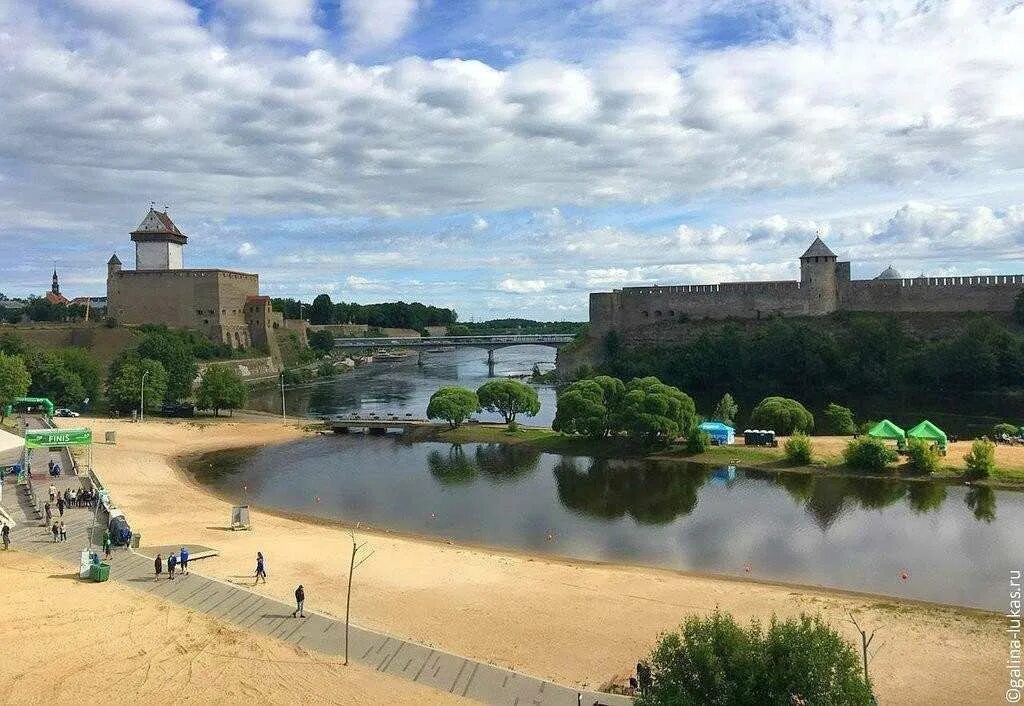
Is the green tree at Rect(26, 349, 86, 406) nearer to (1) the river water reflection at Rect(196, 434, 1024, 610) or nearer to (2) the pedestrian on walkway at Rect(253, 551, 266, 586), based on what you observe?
(1) the river water reflection at Rect(196, 434, 1024, 610)

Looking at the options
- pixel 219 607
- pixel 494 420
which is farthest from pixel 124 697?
pixel 494 420

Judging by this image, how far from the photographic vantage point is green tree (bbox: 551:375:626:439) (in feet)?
100.0

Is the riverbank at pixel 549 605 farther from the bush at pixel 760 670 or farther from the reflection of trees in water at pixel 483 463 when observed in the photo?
the reflection of trees in water at pixel 483 463

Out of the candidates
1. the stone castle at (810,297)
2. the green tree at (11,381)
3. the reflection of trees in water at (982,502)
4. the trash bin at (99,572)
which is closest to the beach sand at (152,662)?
the trash bin at (99,572)

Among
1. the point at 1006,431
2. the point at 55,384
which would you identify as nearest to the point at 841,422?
the point at 1006,431

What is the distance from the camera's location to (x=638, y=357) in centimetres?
5447

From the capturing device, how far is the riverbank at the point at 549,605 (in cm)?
1117

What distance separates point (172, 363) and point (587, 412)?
996 inches

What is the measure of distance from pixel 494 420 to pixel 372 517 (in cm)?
1781

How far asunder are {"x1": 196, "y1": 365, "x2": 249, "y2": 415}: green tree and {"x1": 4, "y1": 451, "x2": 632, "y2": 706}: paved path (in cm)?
2431

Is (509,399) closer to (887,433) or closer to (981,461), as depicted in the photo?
(887,433)

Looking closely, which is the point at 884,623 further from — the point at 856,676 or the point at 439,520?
the point at 439,520

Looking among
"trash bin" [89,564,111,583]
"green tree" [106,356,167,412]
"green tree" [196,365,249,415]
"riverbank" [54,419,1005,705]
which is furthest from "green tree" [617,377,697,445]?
"green tree" [106,356,167,412]

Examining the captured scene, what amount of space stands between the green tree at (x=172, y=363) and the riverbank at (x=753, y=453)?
15.6 metres
